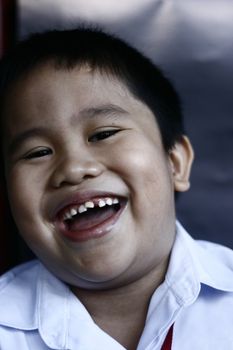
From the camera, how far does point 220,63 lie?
1082mm

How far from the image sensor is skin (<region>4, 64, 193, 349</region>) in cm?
82

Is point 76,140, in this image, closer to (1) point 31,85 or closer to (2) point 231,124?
(1) point 31,85

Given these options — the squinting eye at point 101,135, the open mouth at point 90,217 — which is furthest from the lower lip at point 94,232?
the squinting eye at point 101,135

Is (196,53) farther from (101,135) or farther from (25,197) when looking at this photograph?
(25,197)

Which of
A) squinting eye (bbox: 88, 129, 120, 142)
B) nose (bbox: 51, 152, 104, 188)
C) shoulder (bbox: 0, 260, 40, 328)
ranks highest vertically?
squinting eye (bbox: 88, 129, 120, 142)

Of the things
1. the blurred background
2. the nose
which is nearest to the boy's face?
the nose

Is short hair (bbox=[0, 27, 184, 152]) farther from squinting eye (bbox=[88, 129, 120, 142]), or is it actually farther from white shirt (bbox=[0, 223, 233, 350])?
white shirt (bbox=[0, 223, 233, 350])

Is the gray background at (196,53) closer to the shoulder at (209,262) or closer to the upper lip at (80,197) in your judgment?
the shoulder at (209,262)

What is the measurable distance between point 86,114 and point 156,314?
30 centimetres

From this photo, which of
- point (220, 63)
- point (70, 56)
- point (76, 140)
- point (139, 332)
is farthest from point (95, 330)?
point (220, 63)

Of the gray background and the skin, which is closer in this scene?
the skin

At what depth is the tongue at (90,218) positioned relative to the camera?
834 millimetres

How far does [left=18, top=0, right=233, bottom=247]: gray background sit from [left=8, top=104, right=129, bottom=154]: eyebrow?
0.27 metres

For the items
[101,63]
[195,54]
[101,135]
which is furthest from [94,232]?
[195,54]
